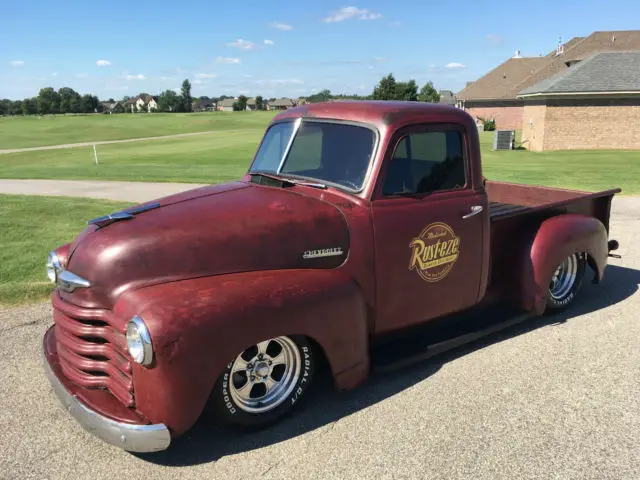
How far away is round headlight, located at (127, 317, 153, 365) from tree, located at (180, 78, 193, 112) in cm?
13509

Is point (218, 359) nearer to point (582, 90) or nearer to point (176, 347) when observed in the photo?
point (176, 347)

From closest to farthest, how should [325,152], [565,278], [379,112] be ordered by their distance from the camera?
[379,112], [325,152], [565,278]

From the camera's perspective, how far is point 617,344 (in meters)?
4.48

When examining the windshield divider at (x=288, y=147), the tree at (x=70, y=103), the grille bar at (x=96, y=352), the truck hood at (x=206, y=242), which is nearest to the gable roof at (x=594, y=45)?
the windshield divider at (x=288, y=147)

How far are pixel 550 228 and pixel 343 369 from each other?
2.58 m

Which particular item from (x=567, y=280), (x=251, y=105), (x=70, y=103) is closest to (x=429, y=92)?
(x=567, y=280)

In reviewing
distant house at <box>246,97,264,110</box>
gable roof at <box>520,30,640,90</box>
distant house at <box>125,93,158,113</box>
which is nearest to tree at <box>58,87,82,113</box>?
distant house at <box>125,93,158,113</box>

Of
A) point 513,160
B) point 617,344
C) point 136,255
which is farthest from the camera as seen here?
point 513,160

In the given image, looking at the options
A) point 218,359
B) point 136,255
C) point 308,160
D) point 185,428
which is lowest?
point 185,428

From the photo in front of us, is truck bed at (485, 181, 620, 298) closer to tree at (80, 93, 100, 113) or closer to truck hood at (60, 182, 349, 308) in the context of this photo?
truck hood at (60, 182, 349, 308)

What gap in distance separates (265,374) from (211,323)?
2.15ft

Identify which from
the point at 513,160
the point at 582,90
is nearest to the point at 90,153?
the point at 513,160

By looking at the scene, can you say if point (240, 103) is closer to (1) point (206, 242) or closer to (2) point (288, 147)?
(2) point (288, 147)

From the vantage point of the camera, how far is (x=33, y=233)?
28.2ft
